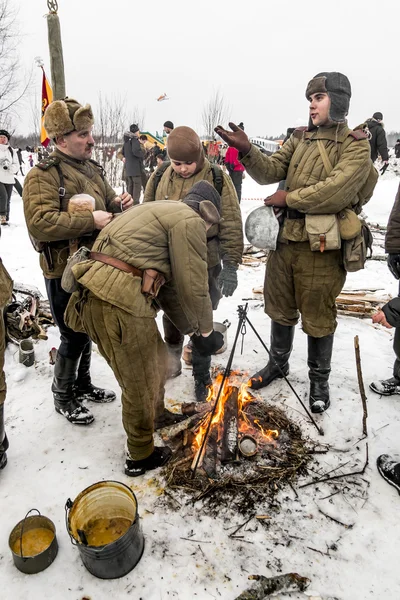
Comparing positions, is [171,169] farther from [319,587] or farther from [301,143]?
[319,587]

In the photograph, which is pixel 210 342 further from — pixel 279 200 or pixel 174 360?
pixel 279 200

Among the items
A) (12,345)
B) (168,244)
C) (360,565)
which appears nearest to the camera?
(360,565)

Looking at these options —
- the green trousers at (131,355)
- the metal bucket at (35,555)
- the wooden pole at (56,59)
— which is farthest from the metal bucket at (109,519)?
the wooden pole at (56,59)

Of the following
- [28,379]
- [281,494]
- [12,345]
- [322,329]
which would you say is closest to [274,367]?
[322,329]

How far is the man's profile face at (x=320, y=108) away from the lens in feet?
10.0

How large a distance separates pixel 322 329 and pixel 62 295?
7.79ft

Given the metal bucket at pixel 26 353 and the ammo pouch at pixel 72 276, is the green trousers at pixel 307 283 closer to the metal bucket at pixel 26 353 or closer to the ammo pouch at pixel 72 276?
the ammo pouch at pixel 72 276

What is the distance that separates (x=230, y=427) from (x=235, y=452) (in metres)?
0.23

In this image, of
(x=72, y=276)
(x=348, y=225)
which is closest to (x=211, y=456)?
(x=72, y=276)

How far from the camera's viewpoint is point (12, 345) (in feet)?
15.0

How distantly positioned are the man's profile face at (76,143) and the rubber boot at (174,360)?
215 centimetres

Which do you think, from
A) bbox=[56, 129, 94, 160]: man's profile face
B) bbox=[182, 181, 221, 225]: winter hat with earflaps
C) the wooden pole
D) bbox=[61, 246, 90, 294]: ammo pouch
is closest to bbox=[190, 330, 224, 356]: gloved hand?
bbox=[182, 181, 221, 225]: winter hat with earflaps

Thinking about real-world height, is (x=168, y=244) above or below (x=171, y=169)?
below

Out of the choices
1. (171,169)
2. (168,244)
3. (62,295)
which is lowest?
(62,295)
